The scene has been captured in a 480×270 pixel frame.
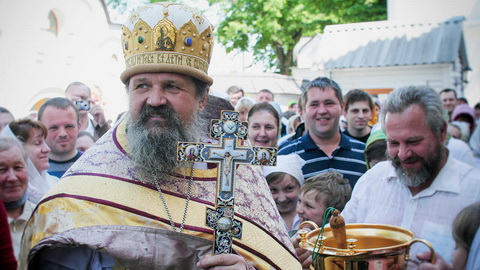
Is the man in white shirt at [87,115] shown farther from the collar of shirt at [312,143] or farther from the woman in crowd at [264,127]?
the collar of shirt at [312,143]

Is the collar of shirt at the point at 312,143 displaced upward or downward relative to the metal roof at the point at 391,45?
downward

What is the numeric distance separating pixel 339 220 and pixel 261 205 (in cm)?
46

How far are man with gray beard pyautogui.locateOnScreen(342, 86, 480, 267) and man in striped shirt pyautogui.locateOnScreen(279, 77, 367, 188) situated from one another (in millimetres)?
1362

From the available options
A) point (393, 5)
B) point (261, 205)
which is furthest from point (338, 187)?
point (393, 5)

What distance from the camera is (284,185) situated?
157 inches

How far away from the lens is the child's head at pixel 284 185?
13.0ft

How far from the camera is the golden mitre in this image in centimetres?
250

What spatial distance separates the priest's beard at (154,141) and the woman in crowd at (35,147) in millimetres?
1851

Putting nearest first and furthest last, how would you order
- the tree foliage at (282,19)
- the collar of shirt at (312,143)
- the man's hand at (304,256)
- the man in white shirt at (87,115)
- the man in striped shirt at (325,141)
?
the man's hand at (304,256) → the man in striped shirt at (325,141) → the collar of shirt at (312,143) → the man in white shirt at (87,115) → the tree foliage at (282,19)

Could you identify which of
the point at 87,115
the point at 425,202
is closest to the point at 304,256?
the point at 425,202

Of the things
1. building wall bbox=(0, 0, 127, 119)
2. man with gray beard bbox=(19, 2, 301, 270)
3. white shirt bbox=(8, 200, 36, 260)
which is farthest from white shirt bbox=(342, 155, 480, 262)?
building wall bbox=(0, 0, 127, 119)

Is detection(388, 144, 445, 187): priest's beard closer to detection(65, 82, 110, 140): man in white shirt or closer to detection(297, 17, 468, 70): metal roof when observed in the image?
detection(65, 82, 110, 140): man in white shirt

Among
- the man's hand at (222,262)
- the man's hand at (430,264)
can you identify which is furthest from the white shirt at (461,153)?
the man's hand at (222,262)

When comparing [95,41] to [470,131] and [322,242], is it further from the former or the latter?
[322,242]
